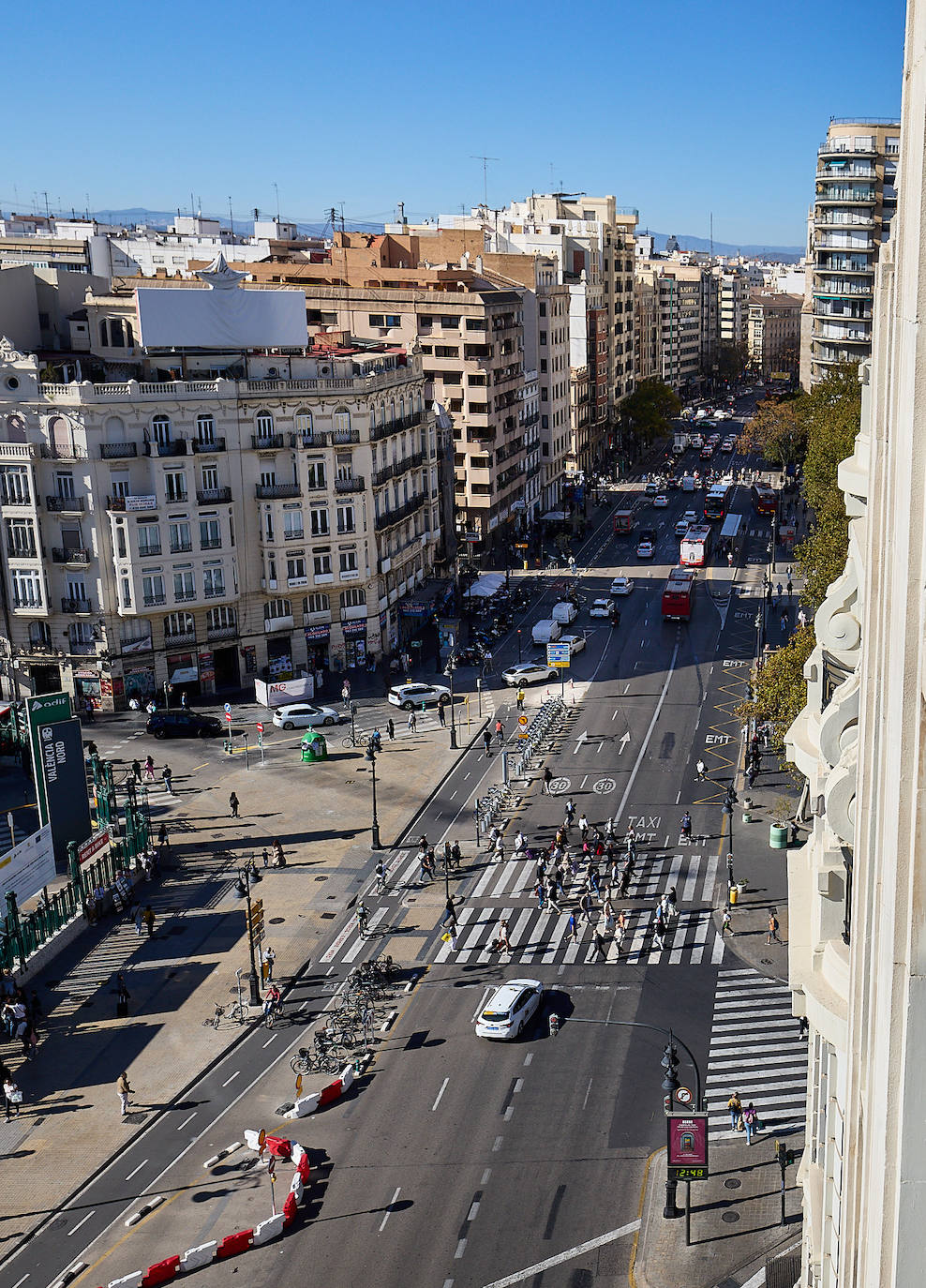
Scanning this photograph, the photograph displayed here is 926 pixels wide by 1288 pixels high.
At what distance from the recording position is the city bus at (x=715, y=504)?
130000 millimetres

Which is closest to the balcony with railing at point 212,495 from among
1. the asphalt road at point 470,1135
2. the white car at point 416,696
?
the white car at point 416,696

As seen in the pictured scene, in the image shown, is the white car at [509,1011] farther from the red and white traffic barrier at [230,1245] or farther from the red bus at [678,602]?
the red bus at [678,602]

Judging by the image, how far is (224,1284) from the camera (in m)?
31.5

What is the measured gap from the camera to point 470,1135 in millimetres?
→ 36844

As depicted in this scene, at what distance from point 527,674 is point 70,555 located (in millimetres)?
27437

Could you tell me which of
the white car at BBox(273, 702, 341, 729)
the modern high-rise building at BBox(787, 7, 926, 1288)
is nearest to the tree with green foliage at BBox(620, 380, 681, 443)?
the white car at BBox(273, 702, 341, 729)

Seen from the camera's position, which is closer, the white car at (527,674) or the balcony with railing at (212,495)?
the balcony with railing at (212,495)

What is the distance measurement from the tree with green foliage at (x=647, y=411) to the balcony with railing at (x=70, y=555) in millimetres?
107485

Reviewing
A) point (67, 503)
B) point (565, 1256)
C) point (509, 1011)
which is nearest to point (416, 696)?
point (67, 503)

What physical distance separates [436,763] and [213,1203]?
3458 cm

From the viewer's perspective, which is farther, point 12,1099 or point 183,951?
point 183,951

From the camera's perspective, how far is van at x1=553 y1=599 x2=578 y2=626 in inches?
3607

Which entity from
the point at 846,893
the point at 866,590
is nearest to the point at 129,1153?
the point at 846,893

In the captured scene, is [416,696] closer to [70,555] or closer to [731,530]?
[70,555]
